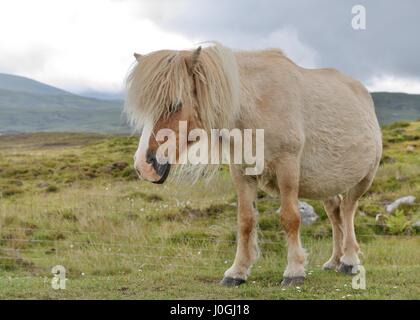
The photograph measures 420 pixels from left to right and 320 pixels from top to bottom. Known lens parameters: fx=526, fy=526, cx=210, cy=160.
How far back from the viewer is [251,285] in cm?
630

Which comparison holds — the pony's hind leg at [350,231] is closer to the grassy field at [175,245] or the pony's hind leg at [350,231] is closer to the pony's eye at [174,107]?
the grassy field at [175,245]

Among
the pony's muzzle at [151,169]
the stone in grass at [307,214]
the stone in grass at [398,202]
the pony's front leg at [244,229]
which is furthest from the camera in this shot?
the stone in grass at [398,202]

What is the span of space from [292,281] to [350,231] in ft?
6.83

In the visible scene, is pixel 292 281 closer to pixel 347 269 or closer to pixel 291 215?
pixel 291 215

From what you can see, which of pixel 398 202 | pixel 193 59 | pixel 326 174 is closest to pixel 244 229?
pixel 326 174

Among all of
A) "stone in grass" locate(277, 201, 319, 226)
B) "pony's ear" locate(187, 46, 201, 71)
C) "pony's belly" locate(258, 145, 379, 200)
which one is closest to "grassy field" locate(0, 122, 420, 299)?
"stone in grass" locate(277, 201, 319, 226)

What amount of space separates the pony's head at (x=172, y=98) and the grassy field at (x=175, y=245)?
5.40ft

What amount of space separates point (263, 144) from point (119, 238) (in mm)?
5776

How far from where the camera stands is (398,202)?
1550cm

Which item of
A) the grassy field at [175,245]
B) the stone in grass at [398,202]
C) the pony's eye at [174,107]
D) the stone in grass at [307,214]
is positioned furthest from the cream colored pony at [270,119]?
the stone in grass at [398,202]

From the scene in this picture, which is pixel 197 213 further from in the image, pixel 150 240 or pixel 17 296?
pixel 17 296

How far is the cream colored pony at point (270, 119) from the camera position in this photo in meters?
5.31
